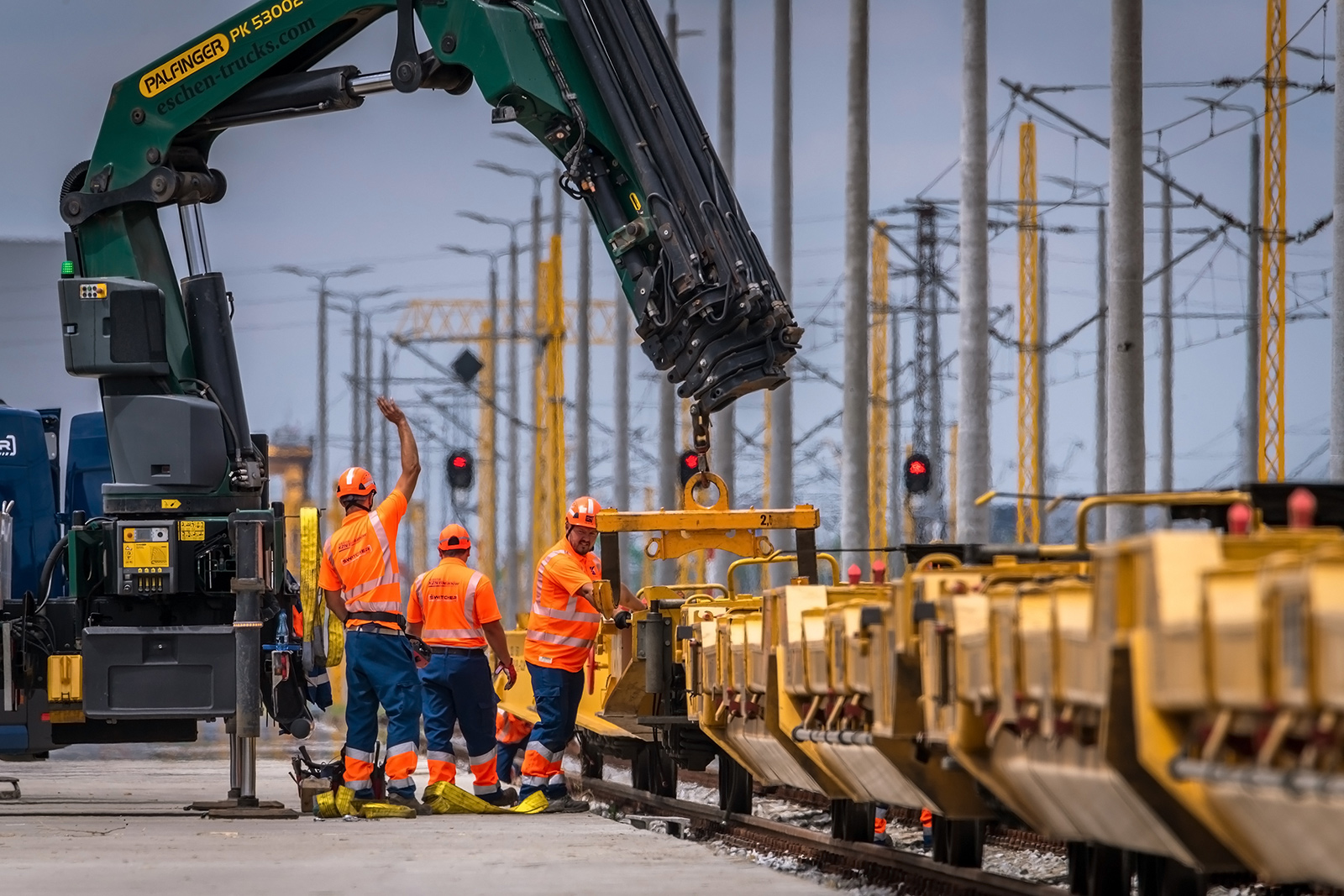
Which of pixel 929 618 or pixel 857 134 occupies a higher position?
pixel 857 134

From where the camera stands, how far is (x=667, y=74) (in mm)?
14492

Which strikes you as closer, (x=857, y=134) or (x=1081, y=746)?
(x=1081, y=746)

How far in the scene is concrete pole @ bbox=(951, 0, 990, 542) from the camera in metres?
22.4

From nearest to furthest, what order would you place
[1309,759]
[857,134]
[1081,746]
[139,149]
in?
[1309,759], [1081,746], [139,149], [857,134]

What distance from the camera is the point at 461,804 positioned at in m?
14.9

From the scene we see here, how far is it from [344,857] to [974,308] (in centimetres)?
1263

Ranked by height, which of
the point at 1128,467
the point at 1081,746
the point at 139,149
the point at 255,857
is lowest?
the point at 255,857

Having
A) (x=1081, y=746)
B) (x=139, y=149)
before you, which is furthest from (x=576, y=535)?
(x=1081, y=746)

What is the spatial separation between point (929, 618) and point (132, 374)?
7.99 metres

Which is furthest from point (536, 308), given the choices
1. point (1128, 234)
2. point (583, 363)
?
point (1128, 234)

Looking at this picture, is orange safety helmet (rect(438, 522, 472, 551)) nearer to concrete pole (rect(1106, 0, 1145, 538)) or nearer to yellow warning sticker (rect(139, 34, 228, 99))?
→ yellow warning sticker (rect(139, 34, 228, 99))

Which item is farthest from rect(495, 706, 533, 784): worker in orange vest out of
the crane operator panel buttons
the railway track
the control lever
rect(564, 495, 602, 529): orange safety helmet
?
the control lever

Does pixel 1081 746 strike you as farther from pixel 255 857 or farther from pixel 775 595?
pixel 255 857

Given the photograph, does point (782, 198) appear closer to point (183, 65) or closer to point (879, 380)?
point (879, 380)
